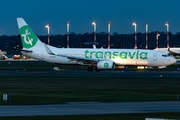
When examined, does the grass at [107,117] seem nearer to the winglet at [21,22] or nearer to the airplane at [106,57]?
the airplane at [106,57]

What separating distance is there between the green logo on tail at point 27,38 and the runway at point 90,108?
173 ft

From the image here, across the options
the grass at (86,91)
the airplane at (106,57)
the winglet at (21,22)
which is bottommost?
the grass at (86,91)

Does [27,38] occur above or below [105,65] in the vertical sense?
above

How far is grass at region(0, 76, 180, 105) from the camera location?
135 feet

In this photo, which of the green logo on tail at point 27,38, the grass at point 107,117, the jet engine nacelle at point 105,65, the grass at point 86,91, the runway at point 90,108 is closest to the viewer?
the grass at point 107,117

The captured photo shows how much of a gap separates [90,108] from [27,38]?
56805 mm

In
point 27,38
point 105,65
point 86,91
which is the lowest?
point 86,91

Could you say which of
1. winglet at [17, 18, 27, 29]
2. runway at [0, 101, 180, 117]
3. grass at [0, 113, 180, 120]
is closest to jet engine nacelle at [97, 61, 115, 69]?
winglet at [17, 18, 27, 29]

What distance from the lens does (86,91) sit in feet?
160

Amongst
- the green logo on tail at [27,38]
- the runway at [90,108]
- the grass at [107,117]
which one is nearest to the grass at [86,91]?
the runway at [90,108]

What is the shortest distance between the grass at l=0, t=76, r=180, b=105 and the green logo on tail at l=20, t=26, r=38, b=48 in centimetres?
3092

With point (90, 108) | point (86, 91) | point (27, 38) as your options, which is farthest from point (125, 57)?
point (90, 108)

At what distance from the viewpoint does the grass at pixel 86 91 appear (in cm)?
4128

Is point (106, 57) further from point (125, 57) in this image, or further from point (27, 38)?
point (27, 38)
